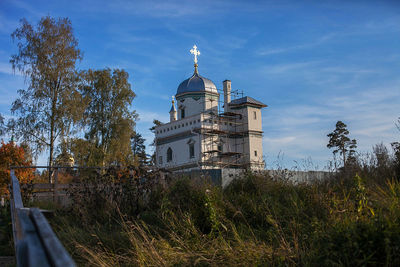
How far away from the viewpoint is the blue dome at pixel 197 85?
130ft

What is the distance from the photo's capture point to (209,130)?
Answer: 115ft

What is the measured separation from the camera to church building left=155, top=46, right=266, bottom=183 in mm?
35188

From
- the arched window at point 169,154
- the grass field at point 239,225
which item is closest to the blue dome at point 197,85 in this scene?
the arched window at point 169,154

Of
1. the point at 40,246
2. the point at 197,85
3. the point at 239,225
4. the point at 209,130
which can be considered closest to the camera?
the point at 40,246

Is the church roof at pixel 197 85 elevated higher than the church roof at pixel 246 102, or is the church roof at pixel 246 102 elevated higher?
the church roof at pixel 197 85

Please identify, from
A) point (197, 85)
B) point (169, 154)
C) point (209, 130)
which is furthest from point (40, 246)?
point (197, 85)

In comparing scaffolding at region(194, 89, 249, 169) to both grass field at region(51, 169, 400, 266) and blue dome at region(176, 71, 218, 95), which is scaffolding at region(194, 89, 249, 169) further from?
grass field at region(51, 169, 400, 266)

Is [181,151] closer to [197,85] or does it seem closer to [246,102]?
[197,85]

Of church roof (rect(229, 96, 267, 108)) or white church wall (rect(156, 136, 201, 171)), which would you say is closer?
white church wall (rect(156, 136, 201, 171))

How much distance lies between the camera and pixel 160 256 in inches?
173

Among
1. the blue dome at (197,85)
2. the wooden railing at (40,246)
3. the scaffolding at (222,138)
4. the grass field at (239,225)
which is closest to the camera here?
the wooden railing at (40,246)

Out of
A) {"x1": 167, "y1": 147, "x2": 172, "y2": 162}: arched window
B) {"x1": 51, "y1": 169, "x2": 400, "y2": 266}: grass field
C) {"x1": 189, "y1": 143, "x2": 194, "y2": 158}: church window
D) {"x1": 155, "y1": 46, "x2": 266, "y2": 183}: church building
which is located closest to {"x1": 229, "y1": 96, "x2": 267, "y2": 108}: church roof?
{"x1": 155, "y1": 46, "x2": 266, "y2": 183}: church building

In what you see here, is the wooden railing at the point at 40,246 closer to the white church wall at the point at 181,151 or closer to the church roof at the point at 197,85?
the white church wall at the point at 181,151

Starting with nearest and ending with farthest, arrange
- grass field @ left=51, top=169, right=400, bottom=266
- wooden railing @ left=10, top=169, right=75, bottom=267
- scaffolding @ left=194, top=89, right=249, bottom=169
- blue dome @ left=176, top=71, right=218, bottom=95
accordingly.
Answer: wooden railing @ left=10, top=169, right=75, bottom=267 → grass field @ left=51, top=169, right=400, bottom=266 → scaffolding @ left=194, top=89, right=249, bottom=169 → blue dome @ left=176, top=71, right=218, bottom=95
